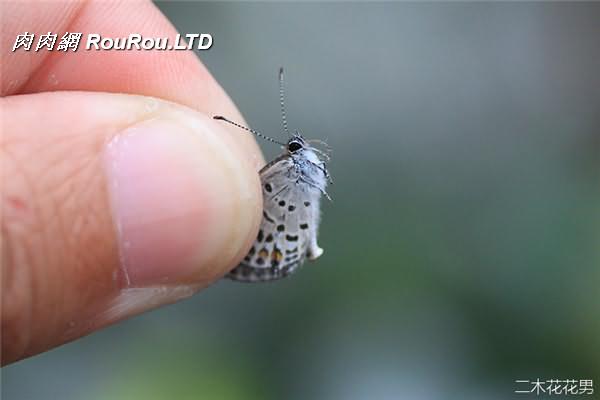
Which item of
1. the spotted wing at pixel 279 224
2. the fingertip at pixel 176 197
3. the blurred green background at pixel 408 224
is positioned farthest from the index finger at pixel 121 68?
the blurred green background at pixel 408 224

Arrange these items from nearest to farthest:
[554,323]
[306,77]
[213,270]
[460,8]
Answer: [213,270], [554,323], [306,77], [460,8]

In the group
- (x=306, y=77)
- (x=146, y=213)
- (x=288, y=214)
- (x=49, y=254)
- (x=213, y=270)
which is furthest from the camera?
(x=306, y=77)

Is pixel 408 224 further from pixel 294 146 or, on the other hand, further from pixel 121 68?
pixel 121 68

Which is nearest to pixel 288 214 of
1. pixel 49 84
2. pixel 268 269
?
pixel 268 269

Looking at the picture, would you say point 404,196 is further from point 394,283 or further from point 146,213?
point 146,213

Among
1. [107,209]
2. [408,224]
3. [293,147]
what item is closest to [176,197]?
[107,209]

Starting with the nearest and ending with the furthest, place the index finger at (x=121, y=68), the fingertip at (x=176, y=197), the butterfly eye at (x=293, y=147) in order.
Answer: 1. the fingertip at (x=176, y=197)
2. the butterfly eye at (x=293, y=147)
3. the index finger at (x=121, y=68)

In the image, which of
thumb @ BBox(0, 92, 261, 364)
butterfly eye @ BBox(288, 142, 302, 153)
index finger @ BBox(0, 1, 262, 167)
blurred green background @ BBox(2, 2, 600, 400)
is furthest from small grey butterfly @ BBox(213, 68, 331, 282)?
blurred green background @ BBox(2, 2, 600, 400)

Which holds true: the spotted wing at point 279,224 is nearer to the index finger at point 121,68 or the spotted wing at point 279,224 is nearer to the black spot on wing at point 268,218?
the black spot on wing at point 268,218
